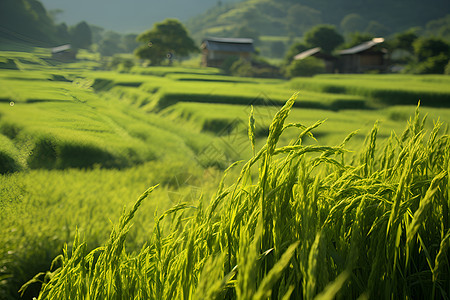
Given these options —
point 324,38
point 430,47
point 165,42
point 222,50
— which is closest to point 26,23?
point 165,42

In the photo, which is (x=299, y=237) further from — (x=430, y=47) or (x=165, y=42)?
(x=430, y=47)

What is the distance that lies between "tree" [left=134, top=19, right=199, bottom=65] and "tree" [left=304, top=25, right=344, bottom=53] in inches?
172

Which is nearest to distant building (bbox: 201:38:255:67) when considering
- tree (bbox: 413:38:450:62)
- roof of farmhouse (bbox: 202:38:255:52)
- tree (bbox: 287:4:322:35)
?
roof of farmhouse (bbox: 202:38:255:52)

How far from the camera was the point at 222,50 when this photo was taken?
35.5 feet

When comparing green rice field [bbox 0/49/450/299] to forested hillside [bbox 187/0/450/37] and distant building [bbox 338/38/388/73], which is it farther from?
forested hillside [bbox 187/0/450/37]

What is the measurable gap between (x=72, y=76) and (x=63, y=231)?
1061mm

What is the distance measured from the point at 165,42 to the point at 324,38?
5.54 m

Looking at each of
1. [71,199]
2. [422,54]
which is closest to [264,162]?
[71,199]

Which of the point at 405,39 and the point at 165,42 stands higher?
the point at 405,39

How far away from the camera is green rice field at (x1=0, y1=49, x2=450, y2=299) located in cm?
47

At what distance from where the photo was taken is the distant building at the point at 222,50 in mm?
10852

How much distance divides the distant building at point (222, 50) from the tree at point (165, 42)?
1786 millimetres

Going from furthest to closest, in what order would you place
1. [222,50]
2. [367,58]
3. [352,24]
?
1. [352,24]
2. [222,50]
3. [367,58]

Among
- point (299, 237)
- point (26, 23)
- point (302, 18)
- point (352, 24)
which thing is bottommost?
point (299, 237)
